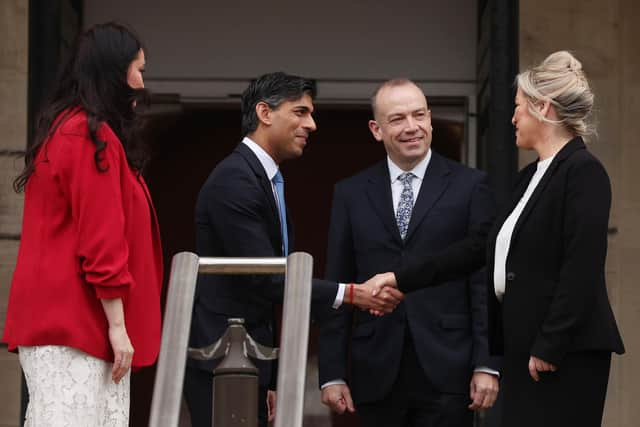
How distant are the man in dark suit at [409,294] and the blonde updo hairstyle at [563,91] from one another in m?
0.79

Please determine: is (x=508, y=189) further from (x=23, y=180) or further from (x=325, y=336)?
(x=23, y=180)

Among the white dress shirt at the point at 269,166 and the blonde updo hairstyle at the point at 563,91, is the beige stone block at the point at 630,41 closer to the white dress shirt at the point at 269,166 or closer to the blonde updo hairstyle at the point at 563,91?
the white dress shirt at the point at 269,166

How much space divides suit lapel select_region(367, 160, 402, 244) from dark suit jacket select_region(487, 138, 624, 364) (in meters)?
0.82

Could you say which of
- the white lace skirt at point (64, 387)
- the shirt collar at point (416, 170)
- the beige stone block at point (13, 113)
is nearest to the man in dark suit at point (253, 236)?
the shirt collar at point (416, 170)

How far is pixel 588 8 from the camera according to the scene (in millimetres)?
7457

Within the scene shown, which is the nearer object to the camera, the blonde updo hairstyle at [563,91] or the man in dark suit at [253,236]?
the blonde updo hairstyle at [563,91]

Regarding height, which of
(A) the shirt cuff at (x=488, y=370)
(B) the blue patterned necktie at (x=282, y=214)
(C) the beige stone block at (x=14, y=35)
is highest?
(C) the beige stone block at (x=14, y=35)

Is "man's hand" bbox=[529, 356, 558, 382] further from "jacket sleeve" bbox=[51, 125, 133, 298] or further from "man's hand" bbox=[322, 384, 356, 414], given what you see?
"jacket sleeve" bbox=[51, 125, 133, 298]

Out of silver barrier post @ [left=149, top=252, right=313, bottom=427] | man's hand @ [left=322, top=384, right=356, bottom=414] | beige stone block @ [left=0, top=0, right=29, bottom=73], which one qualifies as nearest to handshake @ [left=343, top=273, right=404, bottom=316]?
man's hand @ [left=322, top=384, right=356, bottom=414]

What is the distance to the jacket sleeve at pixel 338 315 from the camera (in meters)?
5.77

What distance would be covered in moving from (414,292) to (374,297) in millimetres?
207

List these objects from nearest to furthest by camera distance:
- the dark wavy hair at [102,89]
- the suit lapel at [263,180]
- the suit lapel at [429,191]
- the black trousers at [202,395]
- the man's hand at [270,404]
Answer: the dark wavy hair at [102,89]
the black trousers at [202,395]
the man's hand at [270,404]
the suit lapel at [263,180]
the suit lapel at [429,191]

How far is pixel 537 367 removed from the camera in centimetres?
473

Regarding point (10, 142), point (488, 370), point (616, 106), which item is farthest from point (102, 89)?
point (616, 106)
